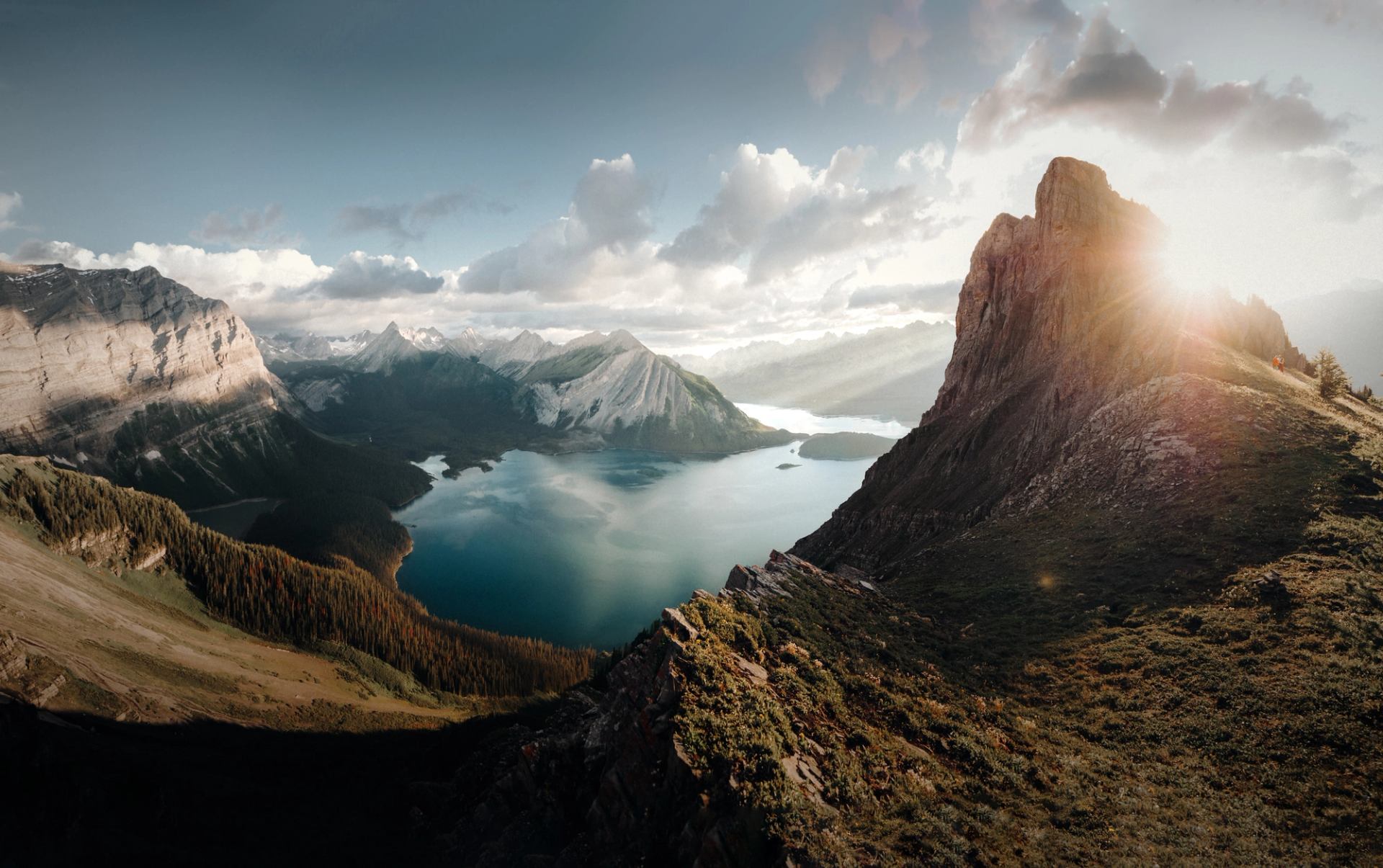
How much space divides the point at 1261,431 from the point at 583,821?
175 feet

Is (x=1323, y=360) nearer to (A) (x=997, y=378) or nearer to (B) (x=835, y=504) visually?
→ (A) (x=997, y=378)

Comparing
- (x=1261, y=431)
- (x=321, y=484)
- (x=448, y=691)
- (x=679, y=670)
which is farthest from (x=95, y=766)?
(x=321, y=484)

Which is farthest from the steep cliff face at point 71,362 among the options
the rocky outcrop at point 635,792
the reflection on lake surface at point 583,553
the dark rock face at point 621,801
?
the rocky outcrop at point 635,792

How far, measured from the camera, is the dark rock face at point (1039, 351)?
166 feet

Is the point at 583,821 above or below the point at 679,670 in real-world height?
below

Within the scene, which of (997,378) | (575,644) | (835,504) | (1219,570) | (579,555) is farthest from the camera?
(835,504)

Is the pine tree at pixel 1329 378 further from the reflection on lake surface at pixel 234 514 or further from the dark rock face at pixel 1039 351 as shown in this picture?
the reflection on lake surface at pixel 234 514

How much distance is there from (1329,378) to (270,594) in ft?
466

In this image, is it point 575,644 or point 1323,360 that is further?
point 575,644

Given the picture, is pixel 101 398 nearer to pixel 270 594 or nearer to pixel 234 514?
pixel 234 514

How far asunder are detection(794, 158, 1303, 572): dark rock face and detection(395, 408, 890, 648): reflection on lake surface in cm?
5673

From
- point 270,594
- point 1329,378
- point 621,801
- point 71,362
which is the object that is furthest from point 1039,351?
point 71,362

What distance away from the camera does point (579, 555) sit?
13650cm

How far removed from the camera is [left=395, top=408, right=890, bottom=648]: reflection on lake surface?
108 meters
